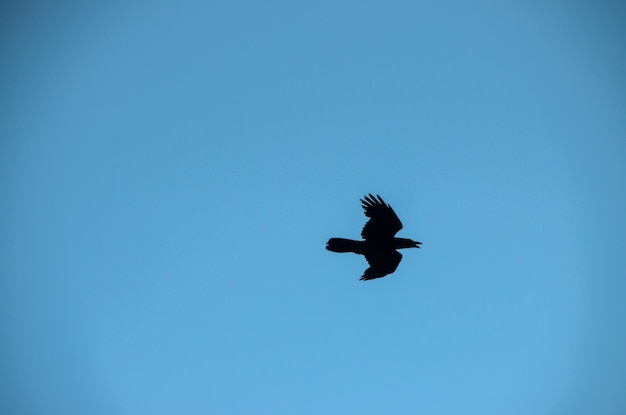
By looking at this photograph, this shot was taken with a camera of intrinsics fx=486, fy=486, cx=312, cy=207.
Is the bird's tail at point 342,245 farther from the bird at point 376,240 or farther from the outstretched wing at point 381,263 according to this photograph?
Answer: the outstretched wing at point 381,263

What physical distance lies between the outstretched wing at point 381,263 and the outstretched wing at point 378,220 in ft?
2.69

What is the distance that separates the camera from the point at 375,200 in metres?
14.6

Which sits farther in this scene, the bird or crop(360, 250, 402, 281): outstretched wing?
crop(360, 250, 402, 281): outstretched wing

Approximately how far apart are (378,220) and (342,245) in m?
1.33

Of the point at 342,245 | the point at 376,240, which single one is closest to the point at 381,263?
the point at 376,240

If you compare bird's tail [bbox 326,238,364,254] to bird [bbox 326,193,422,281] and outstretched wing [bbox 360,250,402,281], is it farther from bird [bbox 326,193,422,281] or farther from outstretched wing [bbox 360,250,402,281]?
outstretched wing [bbox 360,250,402,281]

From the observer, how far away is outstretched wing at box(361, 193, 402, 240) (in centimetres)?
1440

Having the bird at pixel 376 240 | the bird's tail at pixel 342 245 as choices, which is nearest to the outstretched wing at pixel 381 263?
the bird at pixel 376 240

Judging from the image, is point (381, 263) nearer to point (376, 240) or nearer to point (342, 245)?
point (376, 240)

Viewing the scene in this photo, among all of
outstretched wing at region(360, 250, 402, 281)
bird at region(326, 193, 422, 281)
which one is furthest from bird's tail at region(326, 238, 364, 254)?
outstretched wing at region(360, 250, 402, 281)

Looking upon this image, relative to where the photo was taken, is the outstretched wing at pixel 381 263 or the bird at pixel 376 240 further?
the outstretched wing at pixel 381 263

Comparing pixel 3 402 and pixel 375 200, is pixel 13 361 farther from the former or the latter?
pixel 375 200

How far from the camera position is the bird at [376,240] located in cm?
1430

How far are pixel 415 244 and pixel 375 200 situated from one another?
1944 millimetres
